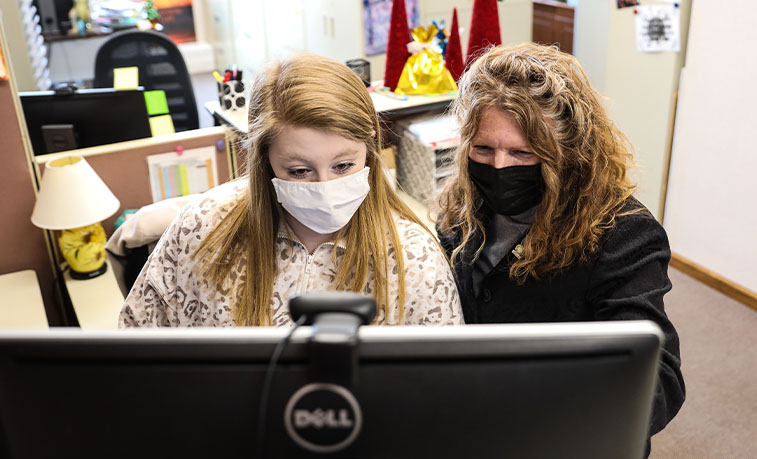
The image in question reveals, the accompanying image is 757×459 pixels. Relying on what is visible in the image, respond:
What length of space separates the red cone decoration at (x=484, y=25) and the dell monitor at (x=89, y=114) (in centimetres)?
112

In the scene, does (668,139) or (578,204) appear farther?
(668,139)

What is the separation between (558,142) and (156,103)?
182 cm

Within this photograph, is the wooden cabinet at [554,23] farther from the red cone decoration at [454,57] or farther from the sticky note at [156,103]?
the sticky note at [156,103]

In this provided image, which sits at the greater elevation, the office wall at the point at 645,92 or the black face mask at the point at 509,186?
the black face mask at the point at 509,186

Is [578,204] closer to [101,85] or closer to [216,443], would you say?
[216,443]

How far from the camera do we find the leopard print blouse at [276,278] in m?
1.25

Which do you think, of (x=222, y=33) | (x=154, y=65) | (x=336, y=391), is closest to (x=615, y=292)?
(x=336, y=391)

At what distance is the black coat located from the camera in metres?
1.17

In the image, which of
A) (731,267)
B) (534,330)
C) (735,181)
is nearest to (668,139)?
(735,181)

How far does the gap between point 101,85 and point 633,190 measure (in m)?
2.74

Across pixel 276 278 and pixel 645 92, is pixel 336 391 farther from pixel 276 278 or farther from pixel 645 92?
pixel 645 92

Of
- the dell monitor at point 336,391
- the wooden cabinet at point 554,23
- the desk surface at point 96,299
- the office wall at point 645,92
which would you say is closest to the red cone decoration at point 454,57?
the office wall at point 645,92

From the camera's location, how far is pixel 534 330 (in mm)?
609

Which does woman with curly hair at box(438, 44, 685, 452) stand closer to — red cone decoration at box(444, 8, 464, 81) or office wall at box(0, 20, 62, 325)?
red cone decoration at box(444, 8, 464, 81)
